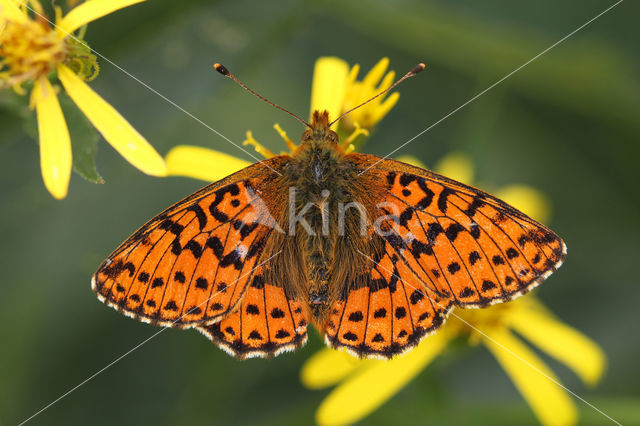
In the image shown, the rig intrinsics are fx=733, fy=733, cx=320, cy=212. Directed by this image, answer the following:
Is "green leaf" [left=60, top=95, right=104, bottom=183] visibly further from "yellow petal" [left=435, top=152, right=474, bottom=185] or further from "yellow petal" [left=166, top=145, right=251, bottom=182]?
"yellow petal" [left=435, top=152, right=474, bottom=185]

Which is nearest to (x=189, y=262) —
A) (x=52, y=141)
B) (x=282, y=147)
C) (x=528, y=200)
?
(x=52, y=141)

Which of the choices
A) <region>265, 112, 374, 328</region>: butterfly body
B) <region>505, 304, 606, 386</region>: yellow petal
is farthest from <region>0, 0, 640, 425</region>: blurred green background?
<region>265, 112, 374, 328</region>: butterfly body

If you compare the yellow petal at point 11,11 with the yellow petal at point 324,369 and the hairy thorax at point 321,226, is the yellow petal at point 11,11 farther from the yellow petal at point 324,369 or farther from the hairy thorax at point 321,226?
the yellow petal at point 324,369

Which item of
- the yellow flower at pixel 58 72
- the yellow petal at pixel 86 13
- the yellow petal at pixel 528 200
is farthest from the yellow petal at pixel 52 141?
the yellow petal at pixel 528 200

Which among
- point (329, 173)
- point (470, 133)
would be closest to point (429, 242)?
point (329, 173)

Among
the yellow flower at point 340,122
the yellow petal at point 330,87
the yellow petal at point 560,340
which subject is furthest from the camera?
the yellow petal at point 560,340

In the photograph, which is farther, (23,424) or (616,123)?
(616,123)

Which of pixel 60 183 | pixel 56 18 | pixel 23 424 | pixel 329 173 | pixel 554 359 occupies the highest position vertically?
pixel 56 18

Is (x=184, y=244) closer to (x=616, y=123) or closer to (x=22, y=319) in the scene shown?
(x=22, y=319)
